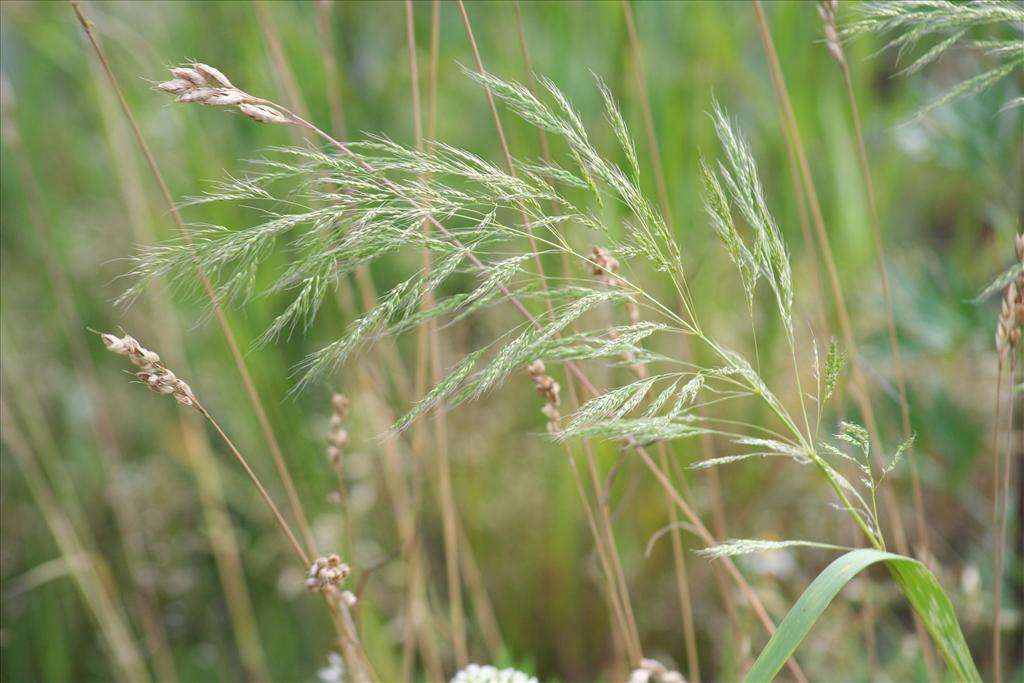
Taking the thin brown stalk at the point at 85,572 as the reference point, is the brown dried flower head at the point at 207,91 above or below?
above

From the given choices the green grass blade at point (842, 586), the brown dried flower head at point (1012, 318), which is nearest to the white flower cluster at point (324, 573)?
the green grass blade at point (842, 586)

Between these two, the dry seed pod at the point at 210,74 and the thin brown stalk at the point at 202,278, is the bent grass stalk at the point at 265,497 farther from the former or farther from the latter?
the dry seed pod at the point at 210,74

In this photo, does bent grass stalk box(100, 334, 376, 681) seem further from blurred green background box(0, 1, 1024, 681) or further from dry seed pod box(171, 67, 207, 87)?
blurred green background box(0, 1, 1024, 681)

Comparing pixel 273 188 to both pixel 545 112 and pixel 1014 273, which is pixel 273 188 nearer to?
pixel 545 112

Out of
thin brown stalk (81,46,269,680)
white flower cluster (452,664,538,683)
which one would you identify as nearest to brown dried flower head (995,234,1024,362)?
white flower cluster (452,664,538,683)

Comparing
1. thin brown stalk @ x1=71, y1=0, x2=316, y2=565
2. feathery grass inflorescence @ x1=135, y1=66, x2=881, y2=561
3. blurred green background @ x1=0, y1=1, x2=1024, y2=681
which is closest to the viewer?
feathery grass inflorescence @ x1=135, y1=66, x2=881, y2=561

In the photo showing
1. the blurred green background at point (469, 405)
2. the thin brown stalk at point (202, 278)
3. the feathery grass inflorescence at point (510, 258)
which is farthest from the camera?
the blurred green background at point (469, 405)

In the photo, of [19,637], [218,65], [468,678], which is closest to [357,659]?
[468,678]
